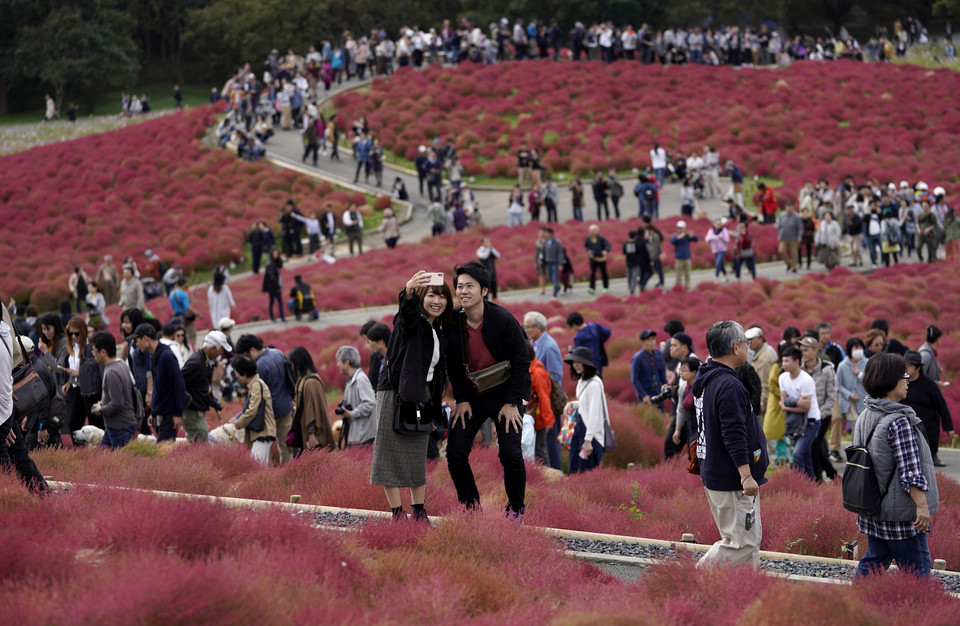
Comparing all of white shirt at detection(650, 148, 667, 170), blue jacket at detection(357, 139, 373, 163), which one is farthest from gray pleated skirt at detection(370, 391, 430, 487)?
blue jacket at detection(357, 139, 373, 163)

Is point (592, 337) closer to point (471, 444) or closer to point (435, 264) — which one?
point (471, 444)

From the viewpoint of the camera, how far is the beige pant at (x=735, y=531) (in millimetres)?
5699

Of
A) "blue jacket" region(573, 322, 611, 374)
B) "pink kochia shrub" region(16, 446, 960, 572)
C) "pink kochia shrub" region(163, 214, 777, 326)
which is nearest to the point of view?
"pink kochia shrub" region(16, 446, 960, 572)

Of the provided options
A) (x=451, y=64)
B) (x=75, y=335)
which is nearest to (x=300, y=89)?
(x=451, y=64)

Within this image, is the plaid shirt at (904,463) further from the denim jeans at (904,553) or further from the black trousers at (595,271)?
the black trousers at (595,271)

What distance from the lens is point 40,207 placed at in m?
37.8

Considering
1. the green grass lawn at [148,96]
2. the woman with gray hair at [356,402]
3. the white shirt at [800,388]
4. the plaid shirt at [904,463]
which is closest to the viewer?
the plaid shirt at [904,463]

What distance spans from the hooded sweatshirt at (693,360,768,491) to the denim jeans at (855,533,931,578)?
2.44ft

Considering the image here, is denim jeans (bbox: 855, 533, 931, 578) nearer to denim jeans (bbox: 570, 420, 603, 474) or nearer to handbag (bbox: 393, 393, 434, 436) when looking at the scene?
handbag (bbox: 393, 393, 434, 436)

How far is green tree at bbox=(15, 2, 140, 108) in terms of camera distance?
5991cm

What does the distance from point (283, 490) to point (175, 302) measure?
11.6 metres

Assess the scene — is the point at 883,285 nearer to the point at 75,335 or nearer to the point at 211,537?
the point at 75,335

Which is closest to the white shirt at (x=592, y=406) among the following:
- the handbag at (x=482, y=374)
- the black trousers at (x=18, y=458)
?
the handbag at (x=482, y=374)

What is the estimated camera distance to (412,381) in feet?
19.6
